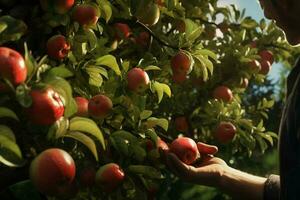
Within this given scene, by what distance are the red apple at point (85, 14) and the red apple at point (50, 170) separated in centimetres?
80

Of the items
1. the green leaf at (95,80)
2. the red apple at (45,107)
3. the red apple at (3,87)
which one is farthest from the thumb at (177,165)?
the red apple at (3,87)

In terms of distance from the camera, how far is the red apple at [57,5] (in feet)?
7.63

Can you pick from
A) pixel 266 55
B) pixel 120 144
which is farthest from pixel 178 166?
pixel 266 55

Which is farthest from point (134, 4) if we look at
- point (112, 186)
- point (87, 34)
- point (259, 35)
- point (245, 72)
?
point (259, 35)

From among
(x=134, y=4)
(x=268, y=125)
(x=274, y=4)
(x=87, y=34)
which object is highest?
(x=274, y=4)

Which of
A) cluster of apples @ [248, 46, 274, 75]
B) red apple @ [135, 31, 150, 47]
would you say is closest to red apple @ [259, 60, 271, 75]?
cluster of apples @ [248, 46, 274, 75]

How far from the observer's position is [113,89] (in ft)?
8.29

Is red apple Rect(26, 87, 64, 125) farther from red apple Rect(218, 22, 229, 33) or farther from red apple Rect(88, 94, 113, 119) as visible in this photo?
red apple Rect(218, 22, 229, 33)

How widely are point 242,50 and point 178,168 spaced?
1.61 metres

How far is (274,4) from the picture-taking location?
1.97m

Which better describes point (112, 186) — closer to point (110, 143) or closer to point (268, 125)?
point (110, 143)

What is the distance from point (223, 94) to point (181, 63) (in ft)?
3.17

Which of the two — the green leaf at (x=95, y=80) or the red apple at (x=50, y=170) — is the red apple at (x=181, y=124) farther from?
the red apple at (x=50, y=170)

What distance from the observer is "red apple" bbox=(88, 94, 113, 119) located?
7.46 feet
